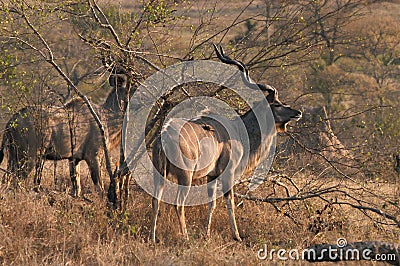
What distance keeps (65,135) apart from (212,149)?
7.61 ft

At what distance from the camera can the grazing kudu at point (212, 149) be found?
5.78 meters

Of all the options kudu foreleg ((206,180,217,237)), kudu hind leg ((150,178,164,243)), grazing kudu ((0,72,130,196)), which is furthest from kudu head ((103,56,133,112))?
kudu foreleg ((206,180,217,237))

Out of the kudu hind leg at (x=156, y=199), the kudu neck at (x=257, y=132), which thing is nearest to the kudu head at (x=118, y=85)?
the kudu hind leg at (x=156, y=199)

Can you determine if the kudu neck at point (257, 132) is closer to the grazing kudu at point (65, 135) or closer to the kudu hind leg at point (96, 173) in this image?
the grazing kudu at point (65, 135)

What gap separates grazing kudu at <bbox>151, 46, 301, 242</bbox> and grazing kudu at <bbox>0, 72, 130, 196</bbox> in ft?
3.03

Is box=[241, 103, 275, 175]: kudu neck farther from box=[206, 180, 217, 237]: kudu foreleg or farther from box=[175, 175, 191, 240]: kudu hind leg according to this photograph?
box=[175, 175, 191, 240]: kudu hind leg

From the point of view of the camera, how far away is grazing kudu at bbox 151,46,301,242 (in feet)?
19.0

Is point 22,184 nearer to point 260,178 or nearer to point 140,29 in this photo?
point 140,29

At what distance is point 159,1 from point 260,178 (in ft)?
7.15

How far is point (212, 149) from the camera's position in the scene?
633 centimetres

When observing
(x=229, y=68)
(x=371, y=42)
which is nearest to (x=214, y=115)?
(x=229, y=68)

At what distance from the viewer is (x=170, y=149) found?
5.75 meters

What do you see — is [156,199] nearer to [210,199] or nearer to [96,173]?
[210,199]

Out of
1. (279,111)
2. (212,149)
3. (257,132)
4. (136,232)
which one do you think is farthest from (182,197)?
(279,111)
